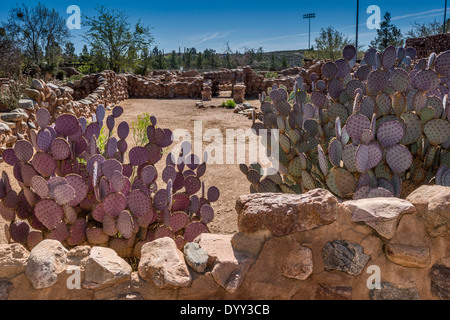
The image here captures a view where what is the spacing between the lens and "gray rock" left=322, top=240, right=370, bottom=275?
172 centimetres

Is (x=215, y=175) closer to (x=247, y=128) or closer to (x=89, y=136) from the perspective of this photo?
(x=89, y=136)

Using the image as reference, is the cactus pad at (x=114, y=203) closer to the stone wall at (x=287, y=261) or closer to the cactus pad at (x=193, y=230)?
the cactus pad at (x=193, y=230)

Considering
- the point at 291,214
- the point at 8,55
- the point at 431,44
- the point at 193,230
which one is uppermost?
the point at 8,55

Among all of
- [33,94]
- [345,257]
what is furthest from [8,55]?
[345,257]

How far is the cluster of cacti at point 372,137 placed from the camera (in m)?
2.66

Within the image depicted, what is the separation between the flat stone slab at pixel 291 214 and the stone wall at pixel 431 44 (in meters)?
19.1

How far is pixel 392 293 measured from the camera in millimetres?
1713

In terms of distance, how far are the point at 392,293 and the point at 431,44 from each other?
65.7 feet

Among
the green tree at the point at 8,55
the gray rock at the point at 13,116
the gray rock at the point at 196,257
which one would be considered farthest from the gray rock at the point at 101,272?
the green tree at the point at 8,55

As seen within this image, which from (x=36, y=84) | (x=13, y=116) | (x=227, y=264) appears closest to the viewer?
(x=227, y=264)

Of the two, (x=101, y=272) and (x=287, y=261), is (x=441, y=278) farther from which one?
(x=101, y=272)
